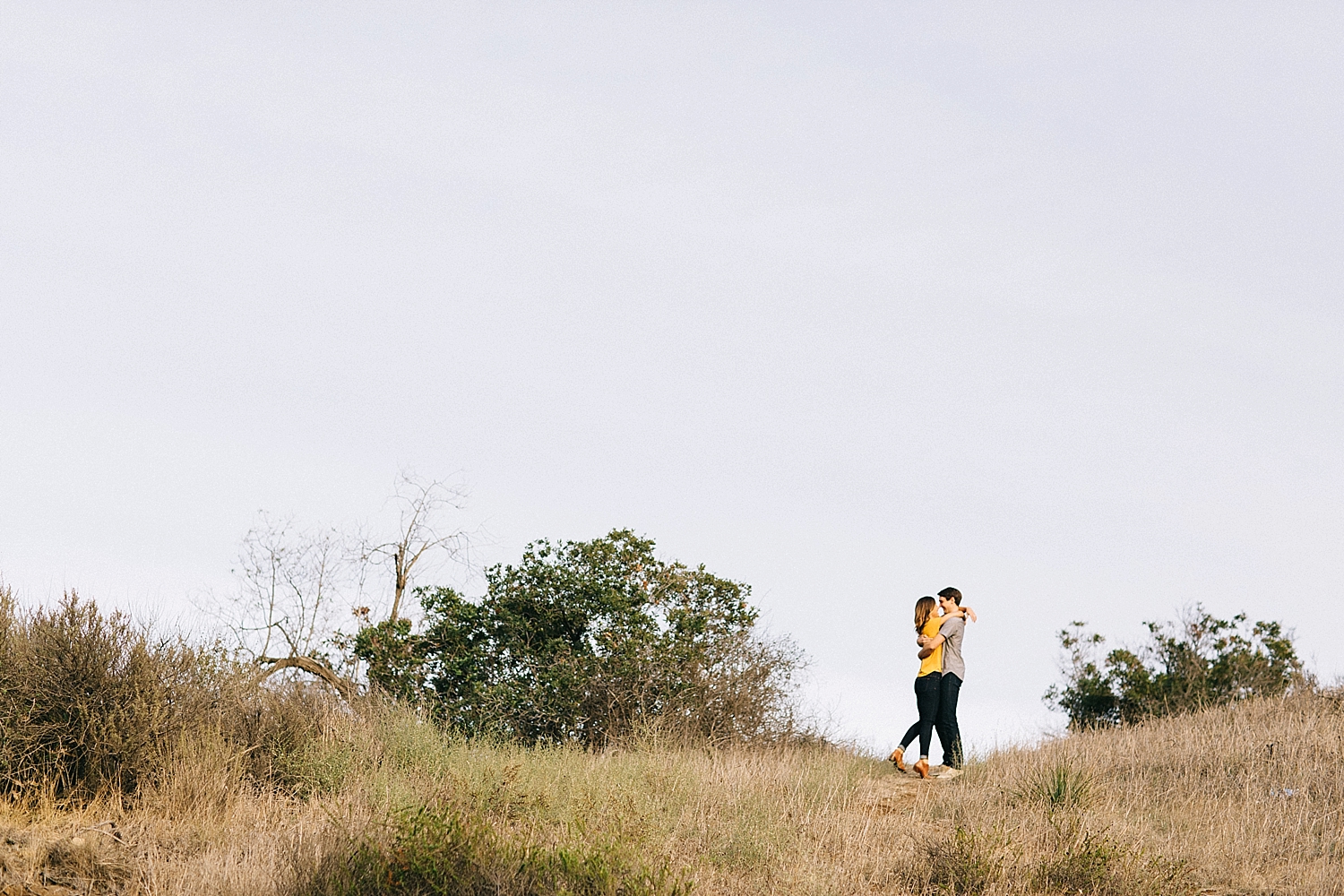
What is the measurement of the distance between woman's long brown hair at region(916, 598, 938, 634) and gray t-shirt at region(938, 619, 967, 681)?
0.23 metres

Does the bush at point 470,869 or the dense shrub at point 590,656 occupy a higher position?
the dense shrub at point 590,656

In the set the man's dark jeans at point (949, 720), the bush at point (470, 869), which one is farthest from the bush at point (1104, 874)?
the man's dark jeans at point (949, 720)

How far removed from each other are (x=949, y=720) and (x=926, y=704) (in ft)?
1.05

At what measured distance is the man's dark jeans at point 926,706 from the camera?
39.8 feet

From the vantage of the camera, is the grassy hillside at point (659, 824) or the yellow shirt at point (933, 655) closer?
the grassy hillside at point (659, 824)

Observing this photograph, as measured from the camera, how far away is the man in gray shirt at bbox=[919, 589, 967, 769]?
1211 cm

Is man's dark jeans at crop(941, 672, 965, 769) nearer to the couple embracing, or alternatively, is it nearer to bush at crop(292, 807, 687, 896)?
the couple embracing

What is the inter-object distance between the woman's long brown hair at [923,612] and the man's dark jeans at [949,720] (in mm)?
550

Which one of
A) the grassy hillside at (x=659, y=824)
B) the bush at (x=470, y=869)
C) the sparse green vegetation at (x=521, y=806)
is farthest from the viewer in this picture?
the sparse green vegetation at (x=521, y=806)

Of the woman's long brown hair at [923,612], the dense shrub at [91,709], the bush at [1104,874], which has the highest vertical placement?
the woman's long brown hair at [923,612]

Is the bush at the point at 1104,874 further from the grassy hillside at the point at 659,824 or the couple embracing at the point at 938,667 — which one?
the couple embracing at the point at 938,667

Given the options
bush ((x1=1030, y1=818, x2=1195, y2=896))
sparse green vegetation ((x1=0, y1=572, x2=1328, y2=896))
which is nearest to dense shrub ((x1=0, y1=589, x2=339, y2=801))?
sparse green vegetation ((x1=0, y1=572, x2=1328, y2=896))

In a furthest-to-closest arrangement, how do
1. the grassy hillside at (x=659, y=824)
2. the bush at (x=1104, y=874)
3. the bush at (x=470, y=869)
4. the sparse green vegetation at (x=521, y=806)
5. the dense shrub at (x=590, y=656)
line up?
the dense shrub at (x=590, y=656), the bush at (x=1104, y=874), the sparse green vegetation at (x=521, y=806), the grassy hillside at (x=659, y=824), the bush at (x=470, y=869)

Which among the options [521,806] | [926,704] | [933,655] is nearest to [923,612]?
[933,655]
